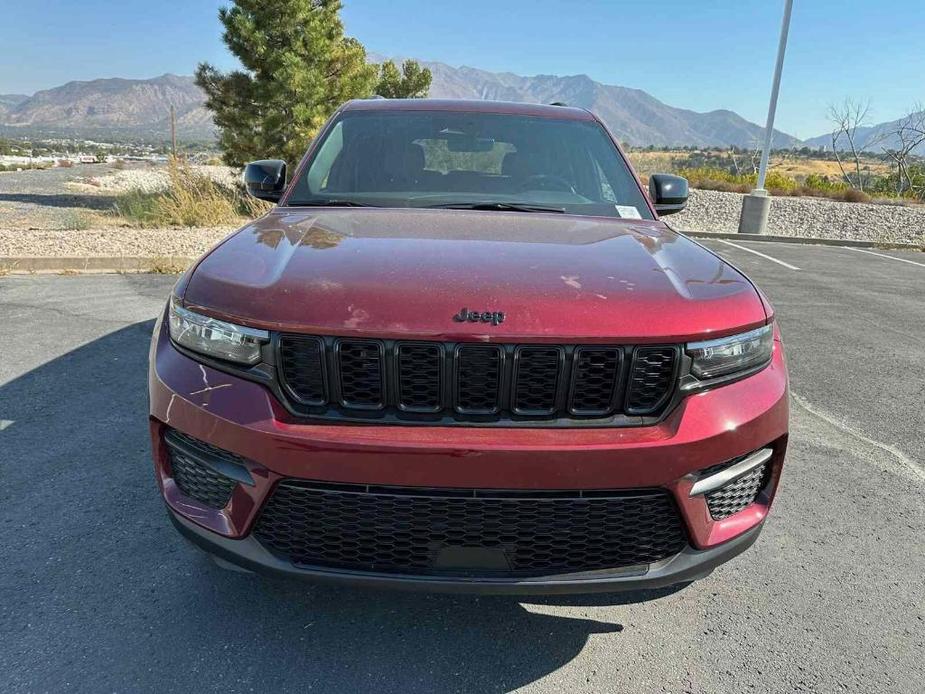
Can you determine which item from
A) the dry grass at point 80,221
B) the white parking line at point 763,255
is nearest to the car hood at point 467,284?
the white parking line at point 763,255

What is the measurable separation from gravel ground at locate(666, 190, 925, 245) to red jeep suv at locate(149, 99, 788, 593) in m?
13.1

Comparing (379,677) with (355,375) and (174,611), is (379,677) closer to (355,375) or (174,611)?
(174,611)

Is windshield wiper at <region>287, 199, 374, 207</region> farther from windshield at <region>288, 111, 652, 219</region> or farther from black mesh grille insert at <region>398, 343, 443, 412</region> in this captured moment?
black mesh grille insert at <region>398, 343, 443, 412</region>

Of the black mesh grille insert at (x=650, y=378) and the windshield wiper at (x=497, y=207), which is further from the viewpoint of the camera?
the windshield wiper at (x=497, y=207)

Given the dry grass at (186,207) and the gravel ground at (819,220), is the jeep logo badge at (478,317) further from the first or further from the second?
the gravel ground at (819,220)

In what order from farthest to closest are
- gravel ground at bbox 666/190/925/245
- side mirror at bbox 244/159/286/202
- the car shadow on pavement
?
1. gravel ground at bbox 666/190/925/245
2. side mirror at bbox 244/159/286/202
3. the car shadow on pavement

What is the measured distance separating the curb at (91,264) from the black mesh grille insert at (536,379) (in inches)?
269

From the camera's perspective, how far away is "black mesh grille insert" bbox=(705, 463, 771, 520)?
6.26 feet

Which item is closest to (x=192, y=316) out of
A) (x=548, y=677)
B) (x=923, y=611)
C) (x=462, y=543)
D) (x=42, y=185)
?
(x=462, y=543)

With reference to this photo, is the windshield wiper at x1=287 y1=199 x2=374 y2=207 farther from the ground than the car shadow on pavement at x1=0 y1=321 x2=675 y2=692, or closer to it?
farther from the ground

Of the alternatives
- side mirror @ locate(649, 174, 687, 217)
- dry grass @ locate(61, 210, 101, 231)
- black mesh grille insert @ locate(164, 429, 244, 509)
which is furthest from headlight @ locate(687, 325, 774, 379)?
dry grass @ locate(61, 210, 101, 231)

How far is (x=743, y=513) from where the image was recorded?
1986mm

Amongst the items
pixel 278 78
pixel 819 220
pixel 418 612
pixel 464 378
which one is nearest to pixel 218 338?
pixel 464 378

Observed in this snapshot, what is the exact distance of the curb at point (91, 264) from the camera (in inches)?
294
